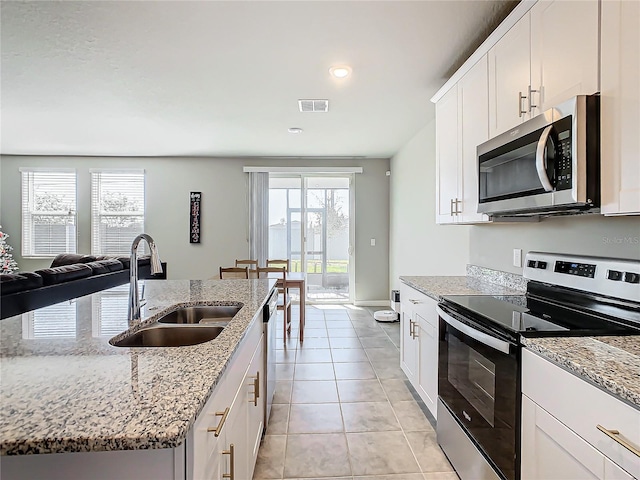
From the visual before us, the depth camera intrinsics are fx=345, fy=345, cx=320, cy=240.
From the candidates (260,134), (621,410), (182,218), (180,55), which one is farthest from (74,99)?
(621,410)

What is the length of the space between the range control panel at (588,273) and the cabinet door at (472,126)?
40 cm

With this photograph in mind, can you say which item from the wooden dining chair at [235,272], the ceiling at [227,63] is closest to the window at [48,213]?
the ceiling at [227,63]

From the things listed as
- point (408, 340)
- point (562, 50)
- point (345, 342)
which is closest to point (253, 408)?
point (408, 340)

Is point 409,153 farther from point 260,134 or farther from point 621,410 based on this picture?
point 621,410

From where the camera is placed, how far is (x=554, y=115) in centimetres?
143

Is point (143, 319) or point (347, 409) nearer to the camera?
point (143, 319)

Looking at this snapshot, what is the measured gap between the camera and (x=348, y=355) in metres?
3.57

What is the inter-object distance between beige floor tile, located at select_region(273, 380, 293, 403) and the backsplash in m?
1.77

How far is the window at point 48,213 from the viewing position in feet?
18.8

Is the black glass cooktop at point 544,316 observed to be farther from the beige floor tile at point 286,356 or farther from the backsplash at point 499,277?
the beige floor tile at point 286,356

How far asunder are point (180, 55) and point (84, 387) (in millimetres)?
2389

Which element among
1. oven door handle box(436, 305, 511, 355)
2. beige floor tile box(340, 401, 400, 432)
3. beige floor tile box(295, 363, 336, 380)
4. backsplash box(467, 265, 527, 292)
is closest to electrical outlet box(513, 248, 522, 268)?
backsplash box(467, 265, 527, 292)

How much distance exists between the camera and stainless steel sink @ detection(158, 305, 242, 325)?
1815mm

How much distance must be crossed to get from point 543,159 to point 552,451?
1.08 metres
